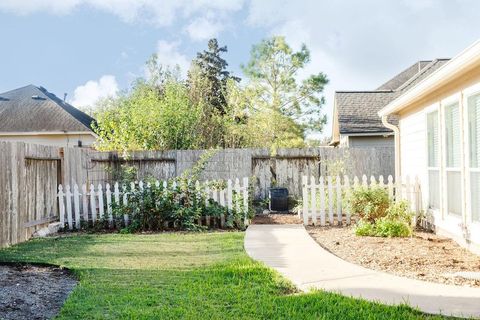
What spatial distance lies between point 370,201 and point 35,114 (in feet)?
60.9

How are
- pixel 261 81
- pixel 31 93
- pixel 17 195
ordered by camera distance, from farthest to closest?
pixel 31 93
pixel 261 81
pixel 17 195

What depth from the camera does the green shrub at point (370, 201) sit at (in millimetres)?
9359

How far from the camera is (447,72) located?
22.1ft

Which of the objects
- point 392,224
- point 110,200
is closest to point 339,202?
point 392,224

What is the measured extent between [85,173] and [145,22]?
17.7 feet

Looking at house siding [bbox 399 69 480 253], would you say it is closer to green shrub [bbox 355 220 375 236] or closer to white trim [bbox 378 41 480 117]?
white trim [bbox 378 41 480 117]

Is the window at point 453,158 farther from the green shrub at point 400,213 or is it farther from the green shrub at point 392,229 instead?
the green shrub at point 400,213

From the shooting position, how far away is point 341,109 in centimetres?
1823

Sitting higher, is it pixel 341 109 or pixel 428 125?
pixel 341 109

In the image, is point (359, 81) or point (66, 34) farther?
point (359, 81)

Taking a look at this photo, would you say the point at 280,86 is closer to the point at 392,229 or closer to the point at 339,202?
the point at 339,202

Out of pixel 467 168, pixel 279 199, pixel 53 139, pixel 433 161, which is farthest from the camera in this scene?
pixel 53 139

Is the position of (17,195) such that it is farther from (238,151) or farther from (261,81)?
(261,81)

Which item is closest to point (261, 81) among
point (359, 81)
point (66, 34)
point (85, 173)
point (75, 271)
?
point (359, 81)
